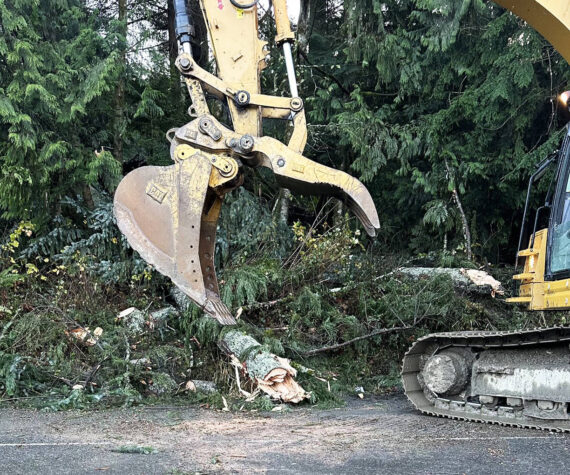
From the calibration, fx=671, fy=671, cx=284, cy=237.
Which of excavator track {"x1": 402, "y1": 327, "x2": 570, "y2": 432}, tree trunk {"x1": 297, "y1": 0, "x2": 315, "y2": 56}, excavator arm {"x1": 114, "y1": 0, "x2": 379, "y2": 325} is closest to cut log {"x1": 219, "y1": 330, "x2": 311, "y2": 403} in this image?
excavator track {"x1": 402, "y1": 327, "x2": 570, "y2": 432}

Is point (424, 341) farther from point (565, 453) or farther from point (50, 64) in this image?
point (50, 64)

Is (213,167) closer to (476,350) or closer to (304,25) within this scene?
(476,350)

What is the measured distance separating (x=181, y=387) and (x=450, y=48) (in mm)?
6305

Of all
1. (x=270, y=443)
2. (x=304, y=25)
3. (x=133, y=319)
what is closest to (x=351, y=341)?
(x=133, y=319)

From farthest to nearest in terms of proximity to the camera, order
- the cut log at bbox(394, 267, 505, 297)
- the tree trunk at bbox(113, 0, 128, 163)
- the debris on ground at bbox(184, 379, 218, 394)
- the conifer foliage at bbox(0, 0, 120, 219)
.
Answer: the tree trunk at bbox(113, 0, 128, 163) < the cut log at bbox(394, 267, 505, 297) < the conifer foliage at bbox(0, 0, 120, 219) < the debris on ground at bbox(184, 379, 218, 394)

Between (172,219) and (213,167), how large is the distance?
41 cm

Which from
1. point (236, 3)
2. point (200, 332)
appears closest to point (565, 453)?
point (236, 3)

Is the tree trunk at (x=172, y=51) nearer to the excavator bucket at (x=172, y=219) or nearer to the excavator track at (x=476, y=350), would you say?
the excavator track at (x=476, y=350)

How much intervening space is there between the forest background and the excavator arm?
7.95 feet

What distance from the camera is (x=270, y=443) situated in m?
4.21

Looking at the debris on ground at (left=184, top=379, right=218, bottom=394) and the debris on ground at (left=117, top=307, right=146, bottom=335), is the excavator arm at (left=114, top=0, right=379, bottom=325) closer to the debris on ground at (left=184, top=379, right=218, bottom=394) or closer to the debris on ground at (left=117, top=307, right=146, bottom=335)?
the debris on ground at (left=184, top=379, right=218, bottom=394)

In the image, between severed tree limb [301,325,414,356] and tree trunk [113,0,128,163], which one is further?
tree trunk [113,0,128,163]

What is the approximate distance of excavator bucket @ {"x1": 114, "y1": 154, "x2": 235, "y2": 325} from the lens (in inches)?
152

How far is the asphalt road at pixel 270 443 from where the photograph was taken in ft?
11.8
